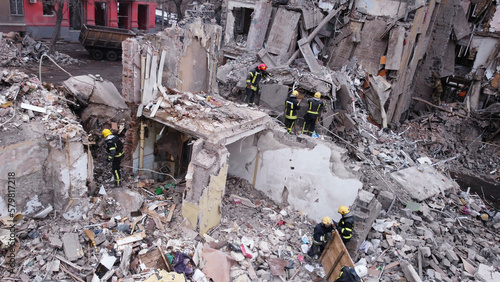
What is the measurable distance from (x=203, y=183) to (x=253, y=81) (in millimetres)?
4907

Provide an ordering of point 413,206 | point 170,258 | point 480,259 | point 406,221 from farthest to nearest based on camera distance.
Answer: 1. point 413,206
2. point 406,221
3. point 480,259
4. point 170,258

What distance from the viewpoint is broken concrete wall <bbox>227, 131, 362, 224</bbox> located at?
8195 mm

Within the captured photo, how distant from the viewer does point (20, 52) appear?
1480cm

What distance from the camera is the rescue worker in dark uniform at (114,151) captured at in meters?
7.28

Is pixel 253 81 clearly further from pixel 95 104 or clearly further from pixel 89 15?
pixel 89 15

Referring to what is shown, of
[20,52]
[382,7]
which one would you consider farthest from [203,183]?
[20,52]

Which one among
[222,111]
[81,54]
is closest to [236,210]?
[222,111]

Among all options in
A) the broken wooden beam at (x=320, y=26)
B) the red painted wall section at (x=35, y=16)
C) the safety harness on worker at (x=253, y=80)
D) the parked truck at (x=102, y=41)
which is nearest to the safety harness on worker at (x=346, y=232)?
the safety harness on worker at (x=253, y=80)

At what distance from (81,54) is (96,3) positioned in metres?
6.83

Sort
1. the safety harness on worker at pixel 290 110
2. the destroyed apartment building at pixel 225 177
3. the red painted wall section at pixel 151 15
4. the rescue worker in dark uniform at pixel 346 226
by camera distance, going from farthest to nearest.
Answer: the red painted wall section at pixel 151 15, the safety harness on worker at pixel 290 110, the rescue worker in dark uniform at pixel 346 226, the destroyed apartment building at pixel 225 177

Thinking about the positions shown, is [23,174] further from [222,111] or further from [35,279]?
[222,111]

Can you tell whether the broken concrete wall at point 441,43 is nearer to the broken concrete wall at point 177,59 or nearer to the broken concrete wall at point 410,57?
the broken concrete wall at point 410,57

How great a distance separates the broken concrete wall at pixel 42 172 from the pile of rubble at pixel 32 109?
0.54 ft

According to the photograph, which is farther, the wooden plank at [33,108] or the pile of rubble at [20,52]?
the pile of rubble at [20,52]
